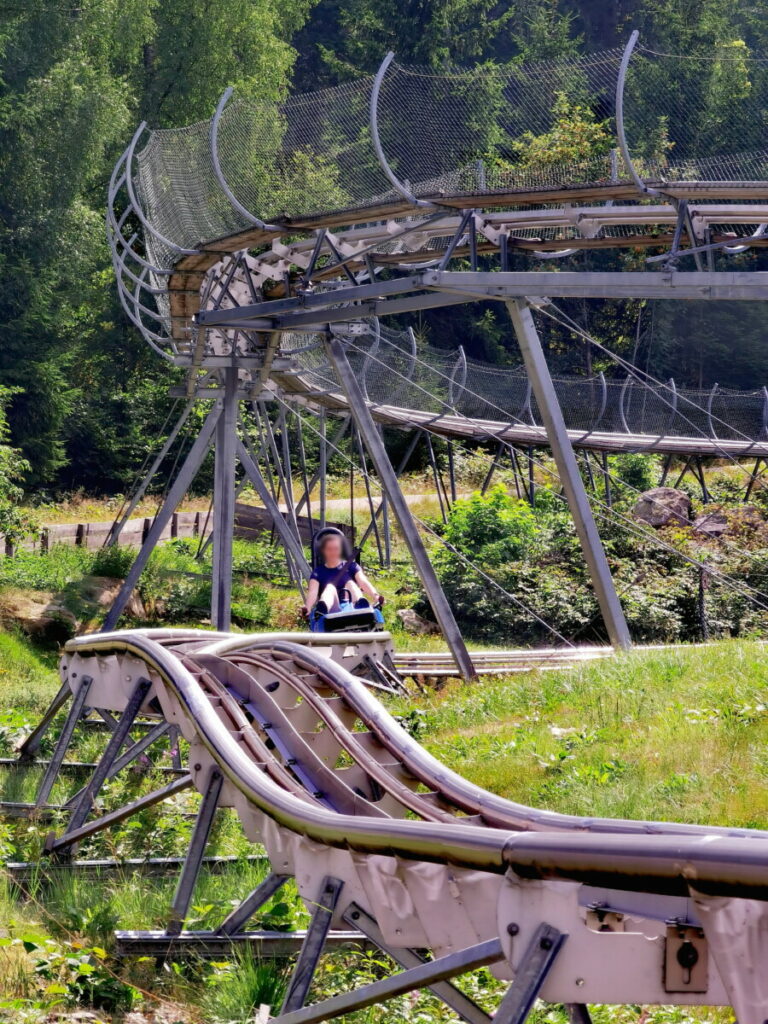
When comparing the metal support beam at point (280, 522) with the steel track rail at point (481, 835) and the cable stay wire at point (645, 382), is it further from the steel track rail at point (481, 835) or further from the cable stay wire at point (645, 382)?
the steel track rail at point (481, 835)

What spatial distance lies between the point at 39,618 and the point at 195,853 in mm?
9096

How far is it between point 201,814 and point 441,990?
191 centimetres

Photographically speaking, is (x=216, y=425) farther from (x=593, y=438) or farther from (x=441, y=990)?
(x=441, y=990)

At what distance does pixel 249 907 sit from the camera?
5578 mm

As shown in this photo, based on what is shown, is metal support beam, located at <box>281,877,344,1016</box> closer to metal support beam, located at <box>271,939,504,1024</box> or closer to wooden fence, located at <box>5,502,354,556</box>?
metal support beam, located at <box>271,939,504,1024</box>

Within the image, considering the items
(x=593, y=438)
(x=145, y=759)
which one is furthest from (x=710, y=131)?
(x=593, y=438)

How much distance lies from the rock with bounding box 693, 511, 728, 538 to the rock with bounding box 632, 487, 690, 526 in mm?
480

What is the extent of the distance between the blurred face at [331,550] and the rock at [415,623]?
8.05 metres

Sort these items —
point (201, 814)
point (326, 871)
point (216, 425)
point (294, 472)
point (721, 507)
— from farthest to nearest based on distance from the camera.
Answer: point (294, 472) < point (721, 507) < point (216, 425) < point (201, 814) < point (326, 871)

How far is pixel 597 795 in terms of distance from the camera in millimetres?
6906

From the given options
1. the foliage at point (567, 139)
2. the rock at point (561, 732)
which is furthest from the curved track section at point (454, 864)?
the foliage at point (567, 139)

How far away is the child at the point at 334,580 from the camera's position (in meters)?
9.67

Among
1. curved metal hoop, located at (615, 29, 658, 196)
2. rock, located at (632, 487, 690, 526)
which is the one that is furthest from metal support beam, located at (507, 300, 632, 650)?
rock, located at (632, 487, 690, 526)

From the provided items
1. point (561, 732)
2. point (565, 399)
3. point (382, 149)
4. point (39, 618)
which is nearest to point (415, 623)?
point (39, 618)
